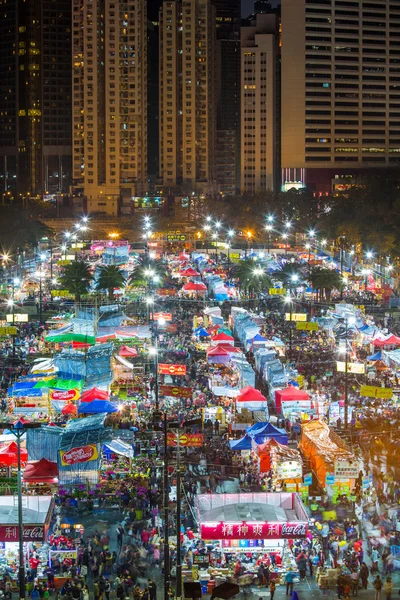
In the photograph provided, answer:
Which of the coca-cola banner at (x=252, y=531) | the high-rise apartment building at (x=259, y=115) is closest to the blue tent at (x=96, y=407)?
the coca-cola banner at (x=252, y=531)

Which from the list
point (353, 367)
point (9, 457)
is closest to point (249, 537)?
point (9, 457)

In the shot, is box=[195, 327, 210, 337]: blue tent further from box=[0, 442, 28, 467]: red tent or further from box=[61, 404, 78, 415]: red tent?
box=[0, 442, 28, 467]: red tent

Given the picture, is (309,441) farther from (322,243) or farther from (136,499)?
(322,243)

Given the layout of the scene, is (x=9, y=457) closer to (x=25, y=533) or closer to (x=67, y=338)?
(x=25, y=533)

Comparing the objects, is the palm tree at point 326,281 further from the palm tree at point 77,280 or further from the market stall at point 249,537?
the market stall at point 249,537

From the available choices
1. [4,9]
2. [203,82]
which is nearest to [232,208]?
[203,82]

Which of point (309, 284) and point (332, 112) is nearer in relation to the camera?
point (309, 284)

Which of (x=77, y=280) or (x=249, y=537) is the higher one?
(x=77, y=280)
